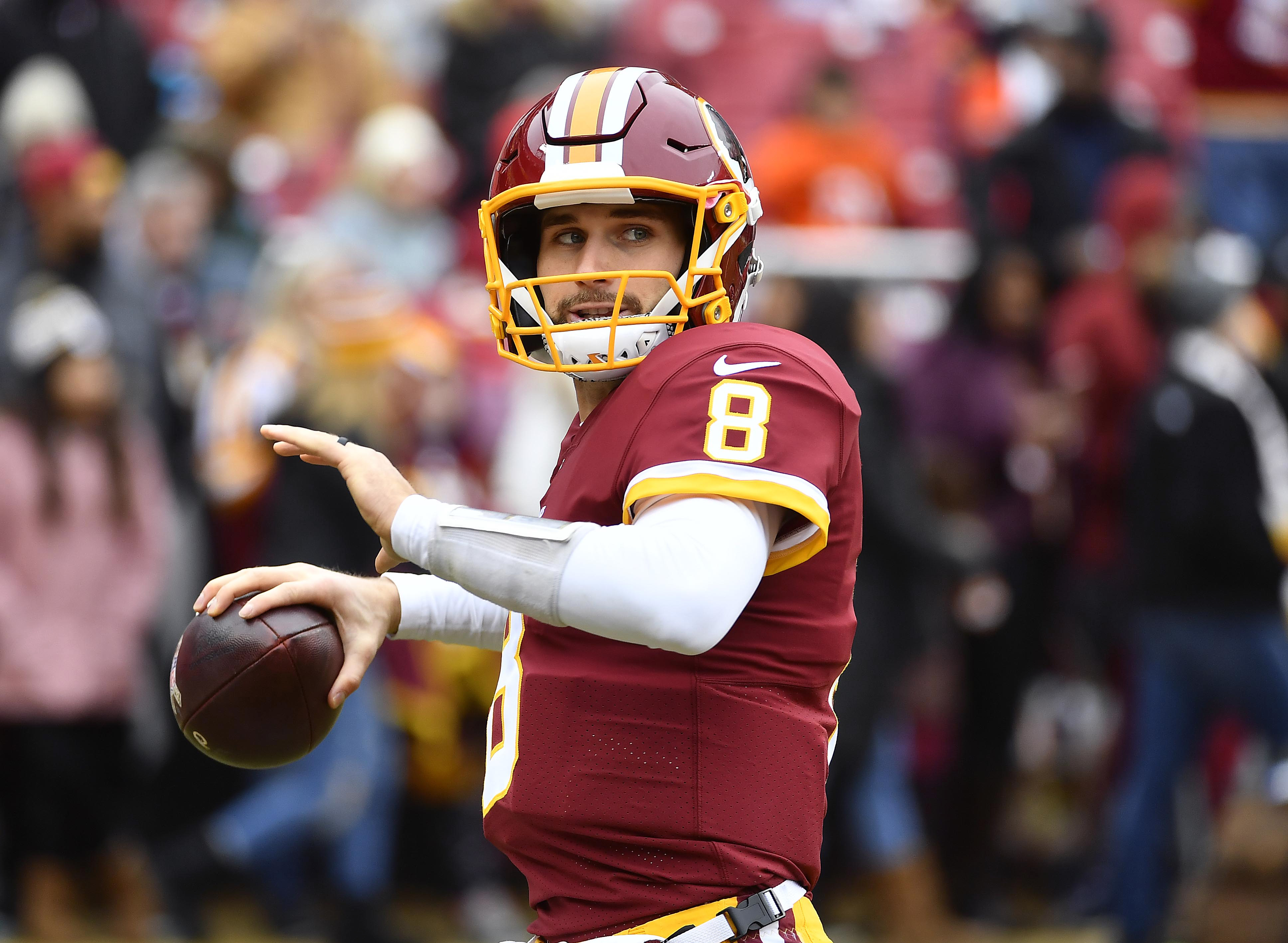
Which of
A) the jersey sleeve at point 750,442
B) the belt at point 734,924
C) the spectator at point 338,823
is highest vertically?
the jersey sleeve at point 750,442

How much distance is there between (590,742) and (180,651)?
654mm

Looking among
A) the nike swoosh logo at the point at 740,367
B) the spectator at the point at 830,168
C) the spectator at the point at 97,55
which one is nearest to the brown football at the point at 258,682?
the nike swoosh logo at the point at 740,367

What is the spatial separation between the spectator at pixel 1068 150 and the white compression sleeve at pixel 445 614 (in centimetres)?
501

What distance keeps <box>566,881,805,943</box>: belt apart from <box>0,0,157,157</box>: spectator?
21.4 ft

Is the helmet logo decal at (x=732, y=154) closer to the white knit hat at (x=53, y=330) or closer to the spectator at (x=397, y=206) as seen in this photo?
the white knit hat at (x=53, y=330)

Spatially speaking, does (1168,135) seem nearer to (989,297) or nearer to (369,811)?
(989,297)

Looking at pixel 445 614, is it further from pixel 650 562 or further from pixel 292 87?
pixel 292 87

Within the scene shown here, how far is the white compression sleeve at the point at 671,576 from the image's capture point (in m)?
2.13

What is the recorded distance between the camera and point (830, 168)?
757cm

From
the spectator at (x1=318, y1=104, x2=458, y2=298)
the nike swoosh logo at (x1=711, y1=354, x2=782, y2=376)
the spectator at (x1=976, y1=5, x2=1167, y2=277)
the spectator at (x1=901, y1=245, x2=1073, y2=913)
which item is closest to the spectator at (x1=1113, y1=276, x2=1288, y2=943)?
the spectator at (x1=901, y1=245, x2=1073, y2=913)

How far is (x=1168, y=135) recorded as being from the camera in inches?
323

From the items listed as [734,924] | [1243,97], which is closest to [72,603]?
[734,924]

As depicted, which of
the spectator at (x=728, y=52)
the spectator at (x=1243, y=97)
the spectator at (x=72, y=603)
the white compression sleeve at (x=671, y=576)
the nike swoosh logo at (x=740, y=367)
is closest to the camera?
the white compression sleeve at (x=671, y=576)

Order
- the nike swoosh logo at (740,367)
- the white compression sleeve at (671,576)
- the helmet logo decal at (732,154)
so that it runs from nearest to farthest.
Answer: the white compression sleeve at (671,576) → the nike swoosh logo at (740,367) → the helmet logo decal at (732,154)
